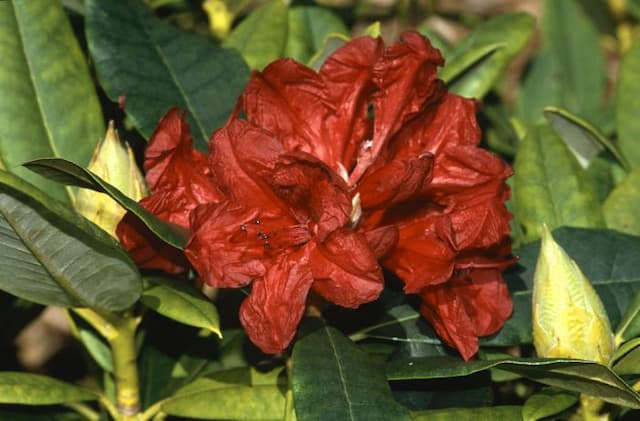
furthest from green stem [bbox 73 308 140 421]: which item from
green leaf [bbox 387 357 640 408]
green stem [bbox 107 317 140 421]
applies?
green leaf [bbox 387 357 640 408]

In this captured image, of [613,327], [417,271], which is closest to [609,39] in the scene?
[613,327]

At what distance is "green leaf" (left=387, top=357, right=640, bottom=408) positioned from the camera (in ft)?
5.05

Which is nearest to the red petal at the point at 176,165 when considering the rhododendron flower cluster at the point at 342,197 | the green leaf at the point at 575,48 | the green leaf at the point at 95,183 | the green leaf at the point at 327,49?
the rhododendron flower cluster at the point at 342,197

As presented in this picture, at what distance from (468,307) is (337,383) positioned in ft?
0.86

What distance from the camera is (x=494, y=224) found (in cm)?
166

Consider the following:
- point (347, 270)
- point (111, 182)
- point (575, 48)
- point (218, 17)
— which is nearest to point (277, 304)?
point (347, 270)

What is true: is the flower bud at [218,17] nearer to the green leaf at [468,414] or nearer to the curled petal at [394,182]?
the curled petal at [394,182]

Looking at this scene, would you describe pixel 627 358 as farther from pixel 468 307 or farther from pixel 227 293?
pixel 227 293

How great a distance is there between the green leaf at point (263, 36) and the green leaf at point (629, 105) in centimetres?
73

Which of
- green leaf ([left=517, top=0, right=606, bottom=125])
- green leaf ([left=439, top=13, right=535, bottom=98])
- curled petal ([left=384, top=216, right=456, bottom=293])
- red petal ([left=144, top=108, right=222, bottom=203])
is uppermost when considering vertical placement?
red petal ([left=144, top=108, right=222, bottom=203])

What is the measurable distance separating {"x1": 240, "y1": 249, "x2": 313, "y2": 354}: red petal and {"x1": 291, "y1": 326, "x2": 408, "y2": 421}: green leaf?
0.06m

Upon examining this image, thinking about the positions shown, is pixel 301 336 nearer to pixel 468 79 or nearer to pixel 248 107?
pixel 248 107

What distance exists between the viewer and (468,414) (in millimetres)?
1644

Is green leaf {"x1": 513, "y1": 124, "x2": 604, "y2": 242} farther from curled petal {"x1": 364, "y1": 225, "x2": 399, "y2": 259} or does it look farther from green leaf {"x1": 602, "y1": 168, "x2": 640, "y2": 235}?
curled petal {"x1": 364, "y1": 225, "x2": 399, "y2": 259}
